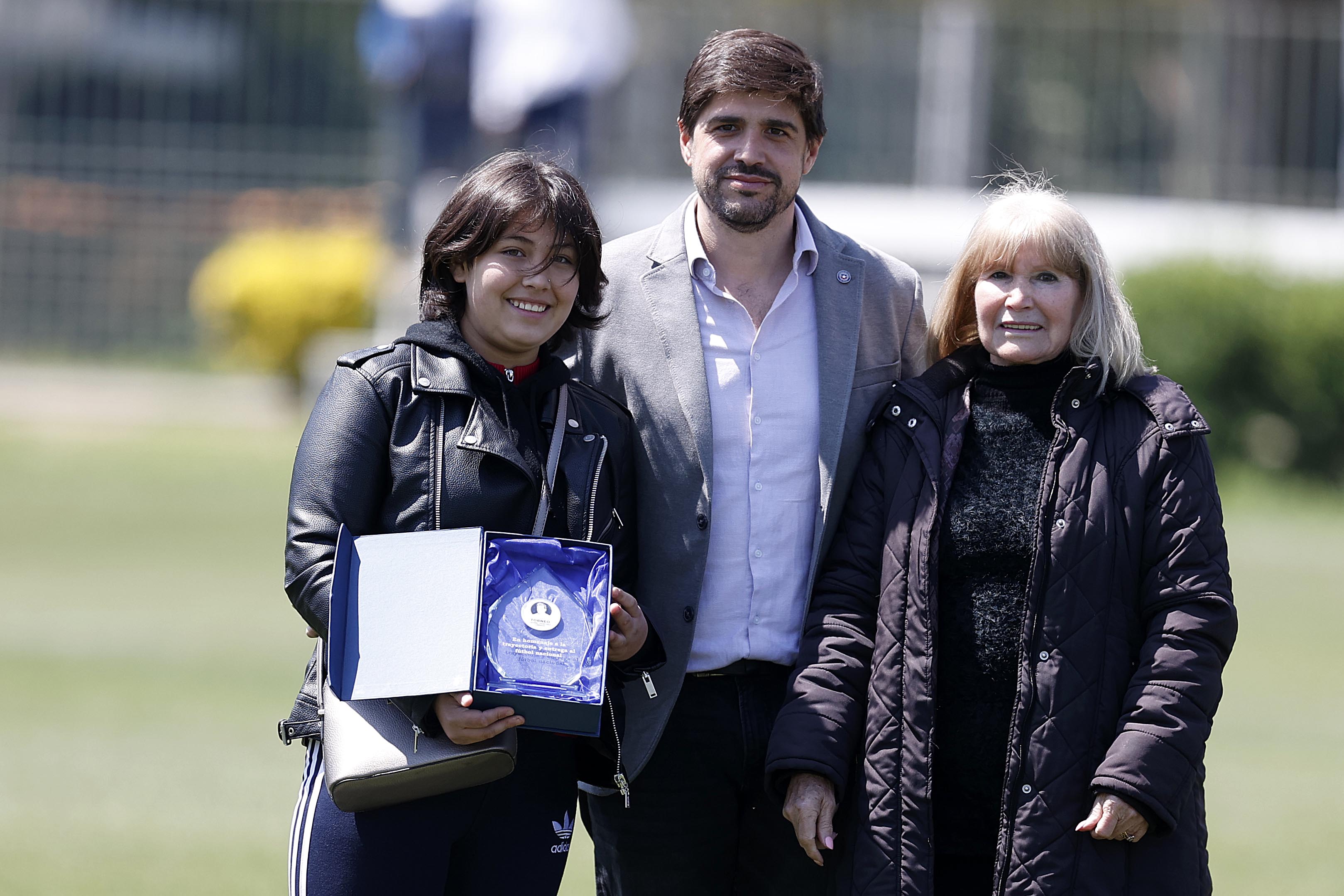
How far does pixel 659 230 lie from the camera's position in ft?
13.6

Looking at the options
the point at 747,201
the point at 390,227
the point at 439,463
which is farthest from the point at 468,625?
the point at 390,227

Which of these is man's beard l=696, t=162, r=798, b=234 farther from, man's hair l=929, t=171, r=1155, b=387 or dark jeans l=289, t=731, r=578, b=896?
dark jeans l=289, t=731, r=578, b=896

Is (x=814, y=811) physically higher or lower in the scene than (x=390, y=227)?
lower

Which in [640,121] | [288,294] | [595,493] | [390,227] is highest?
[640,121]

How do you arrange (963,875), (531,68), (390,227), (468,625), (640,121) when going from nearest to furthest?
(468,625) → (963,875) → (531,68) → (390,227) → (640,121)

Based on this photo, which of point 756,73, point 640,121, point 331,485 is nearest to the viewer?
point 331,485

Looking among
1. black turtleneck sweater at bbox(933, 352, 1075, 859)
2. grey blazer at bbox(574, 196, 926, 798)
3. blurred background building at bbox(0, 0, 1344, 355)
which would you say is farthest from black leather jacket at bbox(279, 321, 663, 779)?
blurred background building at bbox(0, 0, 1344, 355)

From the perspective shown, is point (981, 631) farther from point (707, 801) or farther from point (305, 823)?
point (305, 823)

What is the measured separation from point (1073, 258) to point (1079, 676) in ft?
2.98

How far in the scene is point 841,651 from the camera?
3529mm

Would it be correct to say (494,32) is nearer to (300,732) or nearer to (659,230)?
(659,230)

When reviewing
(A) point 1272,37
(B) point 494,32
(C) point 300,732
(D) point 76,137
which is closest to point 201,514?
(B) point 494,32

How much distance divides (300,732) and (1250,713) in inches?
289

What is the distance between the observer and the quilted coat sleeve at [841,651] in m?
3.45
